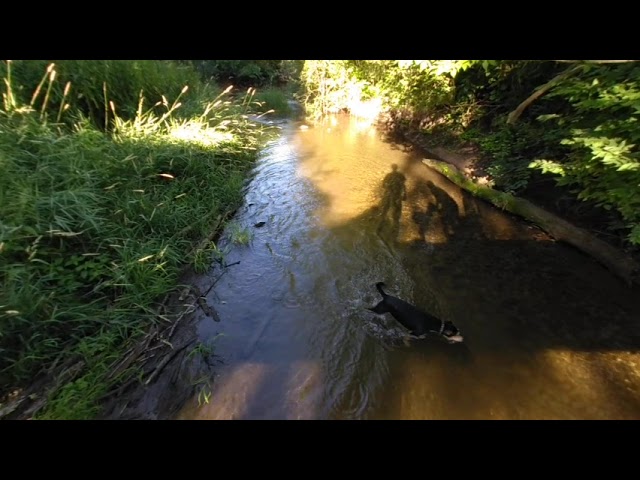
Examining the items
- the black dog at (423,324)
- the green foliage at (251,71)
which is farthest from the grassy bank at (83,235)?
the green foliage at (251,71)

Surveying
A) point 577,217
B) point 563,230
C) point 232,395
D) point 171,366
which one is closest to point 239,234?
point 171,366

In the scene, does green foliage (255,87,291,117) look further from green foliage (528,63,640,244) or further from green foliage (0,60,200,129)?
green foliage (528,63,640,244)

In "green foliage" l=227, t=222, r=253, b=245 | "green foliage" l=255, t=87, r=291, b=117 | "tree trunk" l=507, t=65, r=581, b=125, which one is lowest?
"green foliage" l=227, t=222, r=253, b=245

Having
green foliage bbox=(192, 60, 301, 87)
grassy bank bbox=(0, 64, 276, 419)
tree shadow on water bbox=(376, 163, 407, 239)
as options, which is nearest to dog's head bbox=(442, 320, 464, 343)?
tree shadow on water bbox=(376, 163, 407, 239)

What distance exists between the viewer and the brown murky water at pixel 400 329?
285 centimetres

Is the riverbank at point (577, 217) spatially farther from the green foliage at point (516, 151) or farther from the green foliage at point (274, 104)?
the green foliage at point (274, 104)

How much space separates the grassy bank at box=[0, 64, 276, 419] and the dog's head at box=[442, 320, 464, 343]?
3192mm

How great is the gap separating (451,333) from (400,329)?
551mm

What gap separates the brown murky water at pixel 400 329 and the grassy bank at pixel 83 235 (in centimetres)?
83

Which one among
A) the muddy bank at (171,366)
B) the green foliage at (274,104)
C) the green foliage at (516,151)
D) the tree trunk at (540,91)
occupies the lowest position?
the muddy bank at (171,366)

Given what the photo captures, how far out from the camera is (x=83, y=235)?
3.60m

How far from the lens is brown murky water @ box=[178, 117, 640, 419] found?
285 cm

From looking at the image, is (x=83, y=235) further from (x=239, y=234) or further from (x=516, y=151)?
(x=516, y=151)

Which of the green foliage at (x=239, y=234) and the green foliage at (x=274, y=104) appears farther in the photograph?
the green foliage at (x=274, y=104)
